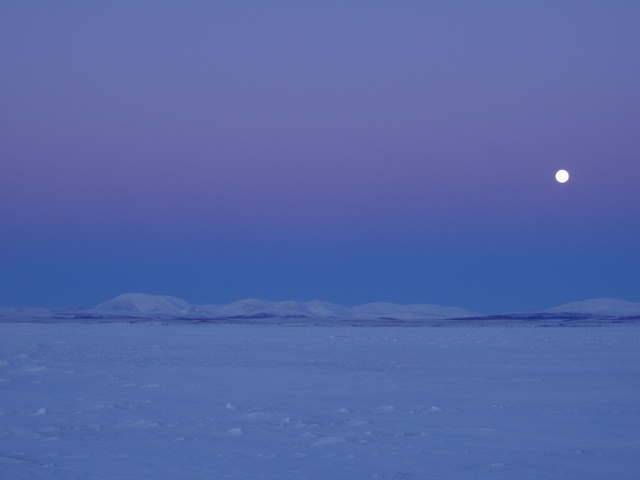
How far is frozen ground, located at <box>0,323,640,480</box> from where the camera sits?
4969 mm

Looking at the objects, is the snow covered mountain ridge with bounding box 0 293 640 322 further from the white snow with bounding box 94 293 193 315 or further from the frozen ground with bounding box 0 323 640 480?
the frozen ground with bounding box 0 323 640 480

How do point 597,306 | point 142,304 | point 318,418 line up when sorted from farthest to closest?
point 142,304 < point 597,306 < point 318,418

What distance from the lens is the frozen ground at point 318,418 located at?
497 cm

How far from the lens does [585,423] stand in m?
6.52

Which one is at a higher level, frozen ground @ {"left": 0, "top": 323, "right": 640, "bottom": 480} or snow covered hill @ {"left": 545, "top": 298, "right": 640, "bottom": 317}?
snow covered hill @ {"left": 545, "top": 298, "right": 640, "bottom": 317}

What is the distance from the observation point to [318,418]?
22.4 feet

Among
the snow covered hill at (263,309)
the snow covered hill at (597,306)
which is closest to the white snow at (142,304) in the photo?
the snow covered hill at (263,309)

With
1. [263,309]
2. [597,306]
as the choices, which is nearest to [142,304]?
[263,309]

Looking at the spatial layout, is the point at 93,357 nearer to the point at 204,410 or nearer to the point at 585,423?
the point at 204,410

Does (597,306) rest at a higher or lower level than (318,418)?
higher

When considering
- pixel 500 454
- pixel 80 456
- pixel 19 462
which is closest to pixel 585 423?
pixel 500 454

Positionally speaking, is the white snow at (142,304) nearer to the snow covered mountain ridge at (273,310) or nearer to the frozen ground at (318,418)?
the snow covered mountain ridge at (273,310)

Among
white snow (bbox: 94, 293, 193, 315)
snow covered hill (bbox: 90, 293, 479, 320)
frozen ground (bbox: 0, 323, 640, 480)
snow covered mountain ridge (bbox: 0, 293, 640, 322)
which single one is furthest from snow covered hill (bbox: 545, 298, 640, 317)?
frozen ground (bbox: 0, 323, 640, 480)

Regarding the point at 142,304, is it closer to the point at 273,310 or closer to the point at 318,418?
the point at 273,310
